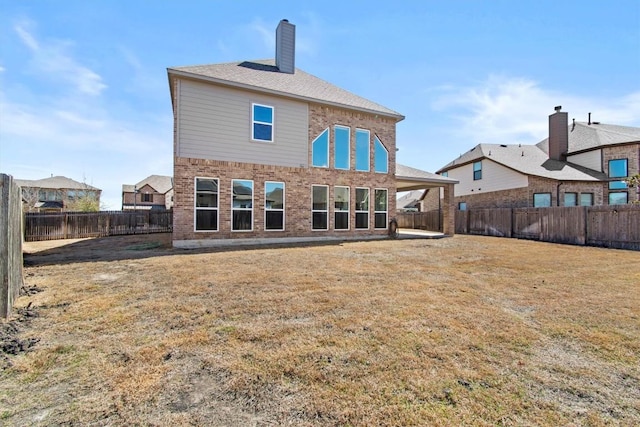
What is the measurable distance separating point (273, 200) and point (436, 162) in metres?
25.4

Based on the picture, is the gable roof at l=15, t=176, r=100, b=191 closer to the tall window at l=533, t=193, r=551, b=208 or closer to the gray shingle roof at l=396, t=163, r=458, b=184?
the gray shingle roof at l=396, t=163, r=458, b=184

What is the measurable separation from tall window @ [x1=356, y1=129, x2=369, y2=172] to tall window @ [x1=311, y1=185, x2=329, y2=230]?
221 centimetres

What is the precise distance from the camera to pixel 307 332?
325 centimetres

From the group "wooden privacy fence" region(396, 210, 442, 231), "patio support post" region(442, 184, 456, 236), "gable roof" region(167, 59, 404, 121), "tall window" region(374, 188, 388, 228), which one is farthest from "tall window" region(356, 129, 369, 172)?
"wooden privacy fence" region(396, 210, 442, 231)

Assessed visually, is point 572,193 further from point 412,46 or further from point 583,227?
point 412,46

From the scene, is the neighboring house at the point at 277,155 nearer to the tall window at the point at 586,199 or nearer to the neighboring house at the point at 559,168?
the neighboring house at the point at 559,168

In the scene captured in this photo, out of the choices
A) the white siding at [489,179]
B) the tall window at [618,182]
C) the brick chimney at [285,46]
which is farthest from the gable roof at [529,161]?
the brick chimney at [285,46]

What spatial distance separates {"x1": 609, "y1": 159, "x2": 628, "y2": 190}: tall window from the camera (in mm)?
19962

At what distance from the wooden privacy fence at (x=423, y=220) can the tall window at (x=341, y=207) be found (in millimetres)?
10257

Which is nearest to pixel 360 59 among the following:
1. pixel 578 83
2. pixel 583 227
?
pixel 578 83

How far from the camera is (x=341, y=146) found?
44.8ft

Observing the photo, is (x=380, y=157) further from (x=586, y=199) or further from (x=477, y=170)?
(x=586, y=199)

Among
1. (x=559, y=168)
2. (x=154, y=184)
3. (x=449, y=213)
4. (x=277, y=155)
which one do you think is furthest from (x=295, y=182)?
(x=154, y=184)

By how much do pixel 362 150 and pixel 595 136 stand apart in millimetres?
20224
